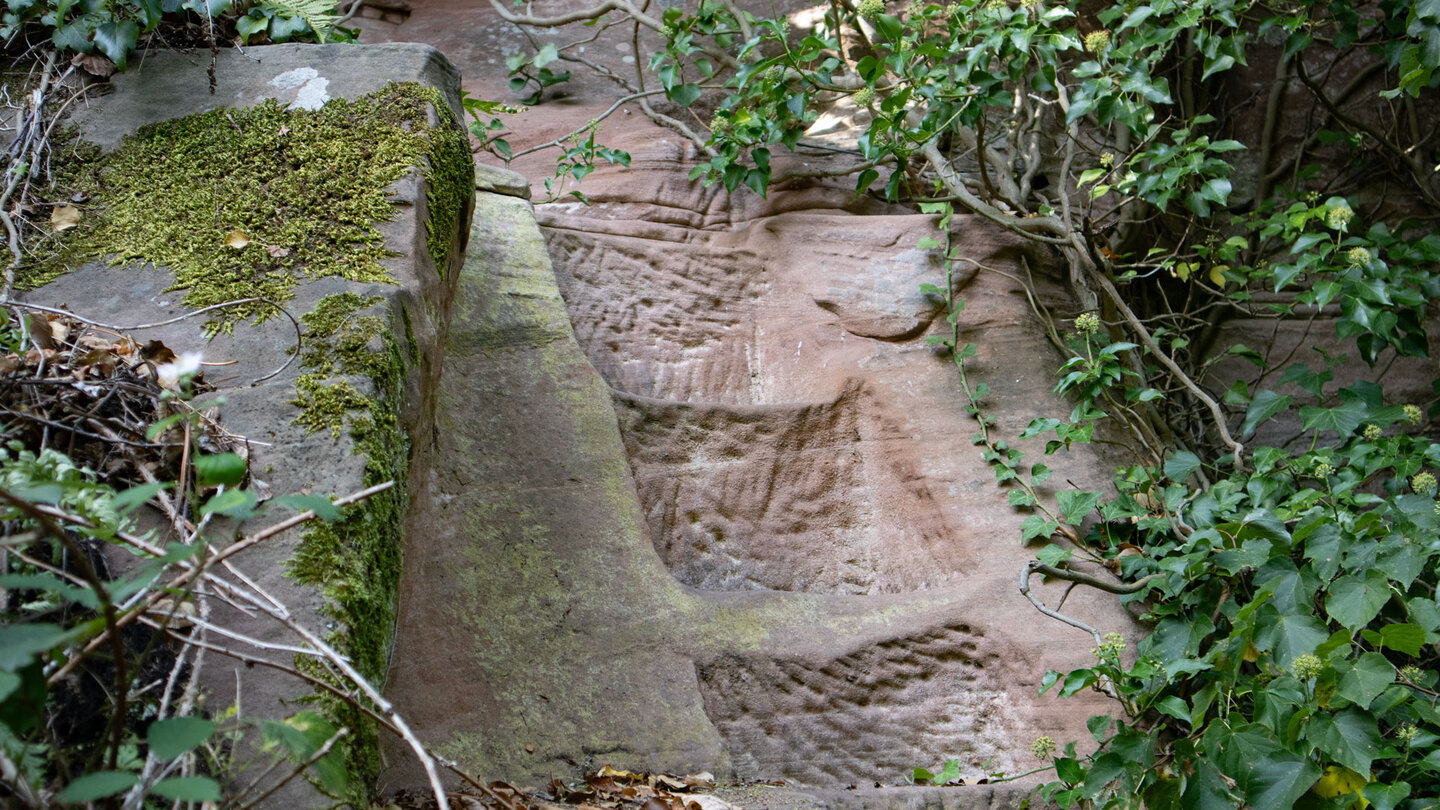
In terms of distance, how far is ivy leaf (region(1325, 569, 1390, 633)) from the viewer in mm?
2242

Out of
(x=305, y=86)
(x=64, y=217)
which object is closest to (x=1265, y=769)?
(x=305, y=86)

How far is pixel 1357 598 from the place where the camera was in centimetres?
228

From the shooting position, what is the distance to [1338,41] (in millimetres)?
3885

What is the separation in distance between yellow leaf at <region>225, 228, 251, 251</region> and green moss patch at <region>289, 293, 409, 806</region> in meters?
0.32

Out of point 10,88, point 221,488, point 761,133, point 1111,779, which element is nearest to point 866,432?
point 761,133

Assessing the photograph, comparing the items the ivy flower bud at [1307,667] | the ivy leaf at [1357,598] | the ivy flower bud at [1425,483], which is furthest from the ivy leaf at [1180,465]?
the ivy flower bud at [1307,667]

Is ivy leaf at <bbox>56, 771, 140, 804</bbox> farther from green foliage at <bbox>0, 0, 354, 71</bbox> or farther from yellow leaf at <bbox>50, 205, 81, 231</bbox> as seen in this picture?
green foliage at <bbox>0, 0, 354, 71</bbox>

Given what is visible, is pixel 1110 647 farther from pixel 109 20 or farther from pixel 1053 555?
pixel 109 20

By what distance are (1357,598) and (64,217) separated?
3179 mm

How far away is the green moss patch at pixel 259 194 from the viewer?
2.25 metres

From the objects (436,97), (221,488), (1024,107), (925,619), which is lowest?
(925,619)

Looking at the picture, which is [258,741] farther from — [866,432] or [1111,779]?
[866,432]

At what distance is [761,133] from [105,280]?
2405 millimetres

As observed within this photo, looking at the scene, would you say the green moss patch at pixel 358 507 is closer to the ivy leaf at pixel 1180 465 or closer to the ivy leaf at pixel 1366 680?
the ivy leaf at pixel 1366 680
